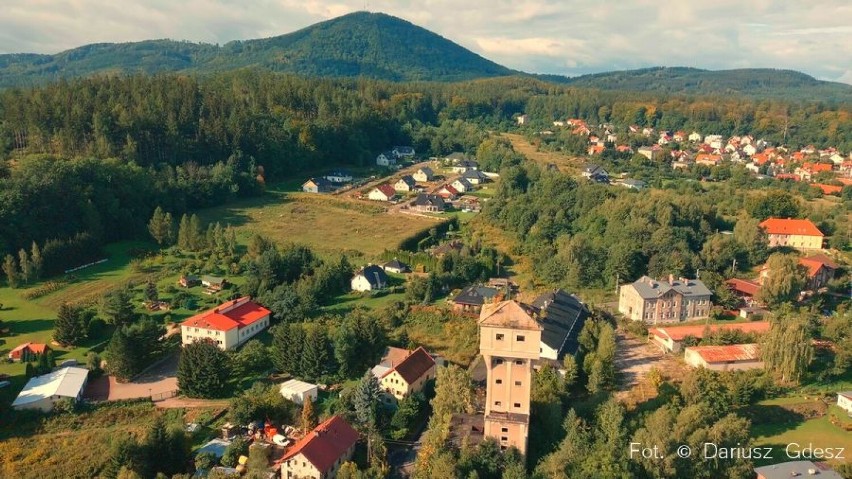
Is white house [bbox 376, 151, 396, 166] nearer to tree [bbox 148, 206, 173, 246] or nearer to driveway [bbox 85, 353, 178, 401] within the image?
tree [bbox 148, 206, 173, 246]

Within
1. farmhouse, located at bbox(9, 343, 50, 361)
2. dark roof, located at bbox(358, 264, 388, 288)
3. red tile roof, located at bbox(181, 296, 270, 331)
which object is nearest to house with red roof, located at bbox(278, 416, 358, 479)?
red tile roof, located at bbox(181, 296, 270, 331)

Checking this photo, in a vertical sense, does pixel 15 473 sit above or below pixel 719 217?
below

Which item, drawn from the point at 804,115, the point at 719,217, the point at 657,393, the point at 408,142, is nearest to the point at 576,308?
the point at 657,393

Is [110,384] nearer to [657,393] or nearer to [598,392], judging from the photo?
[598,392]

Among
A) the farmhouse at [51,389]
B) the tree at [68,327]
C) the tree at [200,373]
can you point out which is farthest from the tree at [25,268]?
the tree at [200,373]

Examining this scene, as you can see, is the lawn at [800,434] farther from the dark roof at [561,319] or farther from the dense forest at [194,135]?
the dense forest at [194,135]
